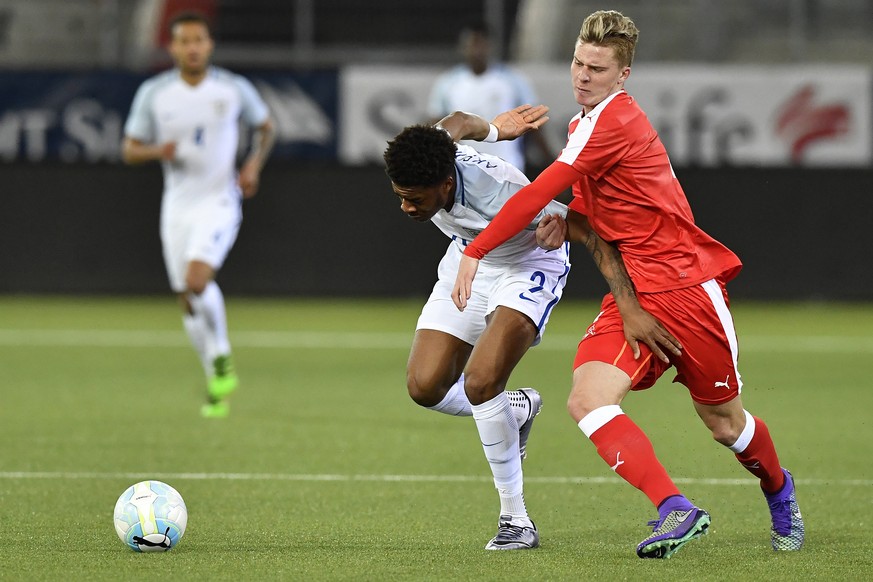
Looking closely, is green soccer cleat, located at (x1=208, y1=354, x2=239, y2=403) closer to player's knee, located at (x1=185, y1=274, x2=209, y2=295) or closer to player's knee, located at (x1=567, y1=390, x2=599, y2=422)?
player's knee, located at (x1=185, y1=274, x2=209, y2=295)

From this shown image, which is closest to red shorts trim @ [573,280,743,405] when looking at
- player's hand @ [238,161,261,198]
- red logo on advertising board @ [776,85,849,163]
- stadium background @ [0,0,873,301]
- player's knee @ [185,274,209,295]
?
player's knee @ [185,274,209,295]

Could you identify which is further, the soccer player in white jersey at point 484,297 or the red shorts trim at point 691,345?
the soccer player in white jersey at point 484,297

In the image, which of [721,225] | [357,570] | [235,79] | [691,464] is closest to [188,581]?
[357,570]

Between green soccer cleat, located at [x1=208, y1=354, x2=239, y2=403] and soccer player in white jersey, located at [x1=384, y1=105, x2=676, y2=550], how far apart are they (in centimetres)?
348

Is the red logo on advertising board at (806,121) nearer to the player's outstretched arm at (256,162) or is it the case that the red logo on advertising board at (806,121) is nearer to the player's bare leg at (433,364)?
the player's outstretched arm at (256,162)

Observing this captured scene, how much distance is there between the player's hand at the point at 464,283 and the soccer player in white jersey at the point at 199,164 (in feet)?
15.1

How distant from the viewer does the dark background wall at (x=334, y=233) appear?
16.2 m

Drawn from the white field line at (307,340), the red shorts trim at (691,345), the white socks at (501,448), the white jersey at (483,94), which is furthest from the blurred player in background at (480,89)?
the red shorts trim at (691,345)

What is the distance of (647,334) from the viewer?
5207 millimetres

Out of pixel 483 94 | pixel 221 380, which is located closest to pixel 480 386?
pixel 221 380

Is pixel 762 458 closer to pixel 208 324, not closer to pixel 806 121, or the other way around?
pixel 208 324

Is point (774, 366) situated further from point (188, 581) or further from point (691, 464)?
point (188, 581)

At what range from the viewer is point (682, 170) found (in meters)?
16.3

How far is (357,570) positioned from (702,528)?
1187 millimetres
